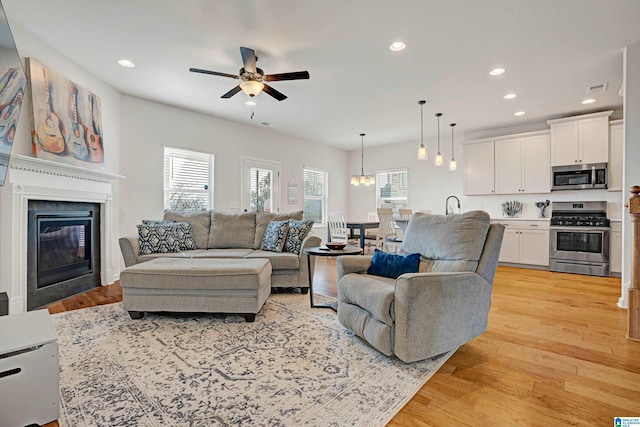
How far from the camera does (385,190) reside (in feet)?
25.0

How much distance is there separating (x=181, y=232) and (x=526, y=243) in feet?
18.2

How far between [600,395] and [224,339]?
234 cm

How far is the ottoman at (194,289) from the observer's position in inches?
103

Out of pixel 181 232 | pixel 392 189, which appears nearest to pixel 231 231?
pixel 181 232

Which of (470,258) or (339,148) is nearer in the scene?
(470,258)

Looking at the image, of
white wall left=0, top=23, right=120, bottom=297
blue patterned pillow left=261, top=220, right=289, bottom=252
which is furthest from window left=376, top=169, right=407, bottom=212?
white wall left=0, top=23, right=120, bottom=297

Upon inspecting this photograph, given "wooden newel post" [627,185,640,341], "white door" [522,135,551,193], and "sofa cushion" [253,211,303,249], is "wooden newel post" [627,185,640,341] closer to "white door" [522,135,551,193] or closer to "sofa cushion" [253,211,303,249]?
"white door" [522,135,551,193]

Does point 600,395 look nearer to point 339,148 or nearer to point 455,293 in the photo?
point 455,293

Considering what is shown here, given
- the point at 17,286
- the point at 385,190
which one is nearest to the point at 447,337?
the point at 17,286

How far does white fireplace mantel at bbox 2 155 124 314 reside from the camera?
8.96ft

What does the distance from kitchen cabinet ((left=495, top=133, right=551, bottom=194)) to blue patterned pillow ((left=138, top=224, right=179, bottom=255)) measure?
18.4 feet

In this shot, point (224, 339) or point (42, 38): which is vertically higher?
point (42, 38)

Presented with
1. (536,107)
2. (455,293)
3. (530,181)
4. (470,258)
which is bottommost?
(455,293)

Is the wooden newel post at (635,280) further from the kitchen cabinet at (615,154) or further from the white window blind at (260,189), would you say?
the white window blind at (260,189)
